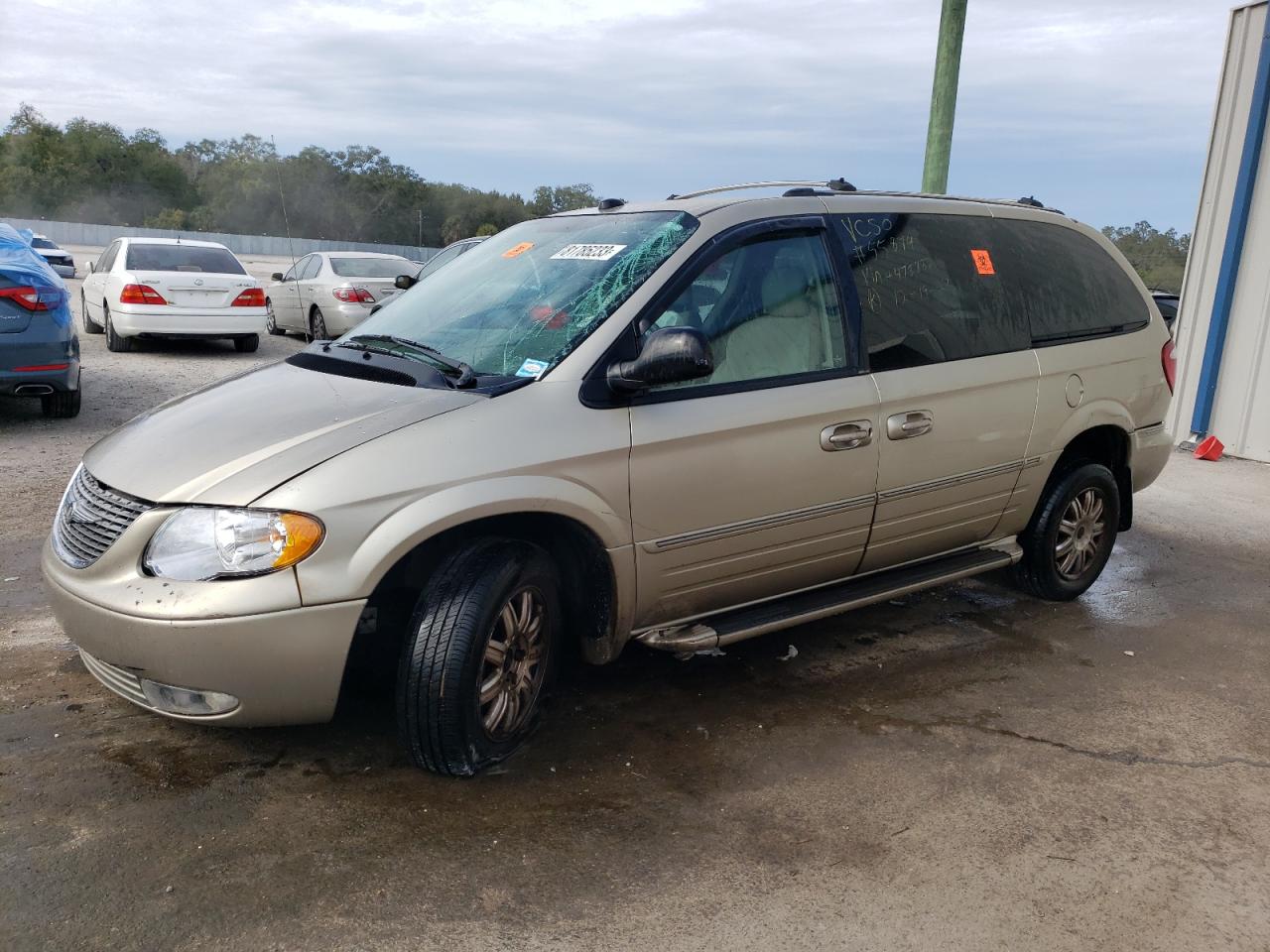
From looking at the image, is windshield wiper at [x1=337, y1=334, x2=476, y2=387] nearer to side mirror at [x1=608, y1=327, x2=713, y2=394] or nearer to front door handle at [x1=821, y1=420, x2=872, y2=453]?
side mirror at [x1=608, y1=327, x2=713, y2=394]

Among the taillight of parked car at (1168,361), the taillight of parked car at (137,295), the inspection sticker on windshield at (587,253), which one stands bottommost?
the taillight of parked car at (137,295)

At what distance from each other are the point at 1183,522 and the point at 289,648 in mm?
6308

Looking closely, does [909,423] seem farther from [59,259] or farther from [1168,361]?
[59,259]

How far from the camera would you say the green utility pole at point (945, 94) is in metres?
8.31

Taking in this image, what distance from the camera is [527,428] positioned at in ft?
10.7

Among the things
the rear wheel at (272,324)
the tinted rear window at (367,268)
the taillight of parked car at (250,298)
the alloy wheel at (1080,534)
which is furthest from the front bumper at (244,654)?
the rear wheel at (272,324)

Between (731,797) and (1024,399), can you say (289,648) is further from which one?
(1024,399)

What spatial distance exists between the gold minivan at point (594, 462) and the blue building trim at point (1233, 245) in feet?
18.3

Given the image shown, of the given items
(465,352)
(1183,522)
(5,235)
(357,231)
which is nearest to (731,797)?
(465,352)

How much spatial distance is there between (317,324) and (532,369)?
1241 cm

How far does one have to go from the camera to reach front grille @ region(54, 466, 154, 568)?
122 inches

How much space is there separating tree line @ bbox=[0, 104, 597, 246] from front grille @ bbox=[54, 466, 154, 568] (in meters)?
40.1

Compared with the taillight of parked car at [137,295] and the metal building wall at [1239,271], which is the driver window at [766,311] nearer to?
the metal building wall at [1239,271]

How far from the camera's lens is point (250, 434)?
10.6ft
